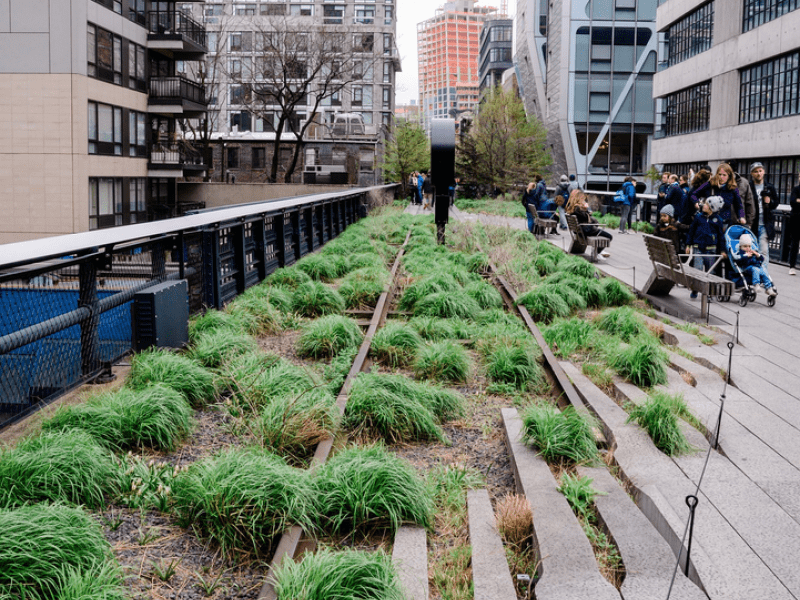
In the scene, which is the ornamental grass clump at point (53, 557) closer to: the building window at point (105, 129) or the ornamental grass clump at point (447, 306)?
the ornamental grass clump at point (447, 306)

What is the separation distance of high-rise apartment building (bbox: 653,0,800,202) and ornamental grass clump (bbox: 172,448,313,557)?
30465 millimetres

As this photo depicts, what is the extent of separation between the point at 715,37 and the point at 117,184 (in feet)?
94.7

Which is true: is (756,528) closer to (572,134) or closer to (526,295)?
(526,295)

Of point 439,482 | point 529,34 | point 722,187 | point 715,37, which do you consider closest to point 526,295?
point 722,187

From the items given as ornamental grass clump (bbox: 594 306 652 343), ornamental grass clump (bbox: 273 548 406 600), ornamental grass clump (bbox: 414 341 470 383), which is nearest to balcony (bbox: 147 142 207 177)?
ornamental grass clump (bbox: 594 306 652 343)

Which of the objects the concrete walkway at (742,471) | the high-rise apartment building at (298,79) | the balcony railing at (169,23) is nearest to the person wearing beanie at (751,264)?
the concrete walkway at (742,471)

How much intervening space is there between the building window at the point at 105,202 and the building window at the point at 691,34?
28800 mm

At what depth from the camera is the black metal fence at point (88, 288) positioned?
20.0 ft

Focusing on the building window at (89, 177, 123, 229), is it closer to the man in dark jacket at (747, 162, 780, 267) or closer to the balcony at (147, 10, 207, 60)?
the balcony at (147, 10, 207, 60)

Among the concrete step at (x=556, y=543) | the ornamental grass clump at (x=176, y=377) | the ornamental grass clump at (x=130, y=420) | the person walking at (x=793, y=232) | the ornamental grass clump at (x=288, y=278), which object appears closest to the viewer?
the concrete step at (x=556, y=543)

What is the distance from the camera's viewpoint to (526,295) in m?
11.9

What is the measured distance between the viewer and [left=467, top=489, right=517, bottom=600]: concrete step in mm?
3879

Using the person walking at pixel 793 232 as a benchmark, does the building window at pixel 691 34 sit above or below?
above

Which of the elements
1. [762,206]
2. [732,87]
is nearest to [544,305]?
[762,206]
